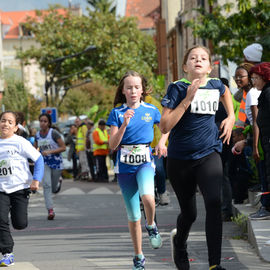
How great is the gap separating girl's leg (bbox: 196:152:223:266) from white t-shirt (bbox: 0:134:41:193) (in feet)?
8.55

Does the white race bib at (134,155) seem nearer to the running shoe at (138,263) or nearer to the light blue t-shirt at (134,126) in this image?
the light blue t-shirt at (134,126)

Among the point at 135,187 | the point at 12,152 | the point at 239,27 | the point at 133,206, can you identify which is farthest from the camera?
the point at 239,27

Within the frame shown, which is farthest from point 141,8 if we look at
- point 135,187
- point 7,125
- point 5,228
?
point 135,187

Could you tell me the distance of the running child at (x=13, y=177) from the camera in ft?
27.1

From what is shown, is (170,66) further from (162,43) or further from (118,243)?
(118,243)

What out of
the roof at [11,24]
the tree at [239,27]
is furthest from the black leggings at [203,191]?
the roof at [11,24]

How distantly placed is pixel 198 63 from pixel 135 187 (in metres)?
1.44

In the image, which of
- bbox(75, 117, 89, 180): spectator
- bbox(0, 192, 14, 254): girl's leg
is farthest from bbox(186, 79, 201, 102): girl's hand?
bbox(75, 117, 89, 180): spectator

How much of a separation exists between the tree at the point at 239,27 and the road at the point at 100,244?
326cm

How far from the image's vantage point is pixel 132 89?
7.39 metres

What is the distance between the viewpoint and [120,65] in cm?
4944

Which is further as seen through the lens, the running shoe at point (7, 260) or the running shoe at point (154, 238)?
the running shoe at point (7, 260)

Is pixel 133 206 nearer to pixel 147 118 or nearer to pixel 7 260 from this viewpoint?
pixel 147 118

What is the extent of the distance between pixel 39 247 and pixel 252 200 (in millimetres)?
2935
